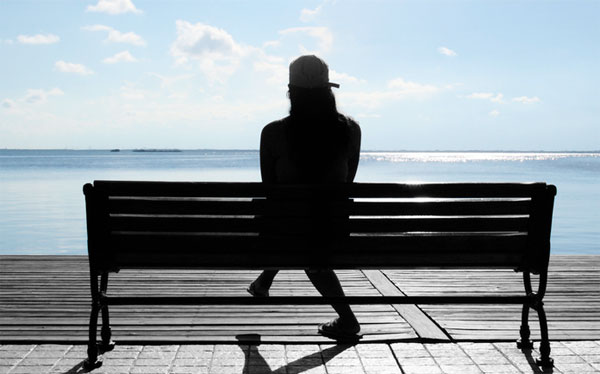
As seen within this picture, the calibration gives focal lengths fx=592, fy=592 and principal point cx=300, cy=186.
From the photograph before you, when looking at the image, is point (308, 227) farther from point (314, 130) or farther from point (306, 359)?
point (306, 359)

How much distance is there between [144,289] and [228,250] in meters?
2.24

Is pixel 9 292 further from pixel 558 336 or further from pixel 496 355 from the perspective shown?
pixel 558 336

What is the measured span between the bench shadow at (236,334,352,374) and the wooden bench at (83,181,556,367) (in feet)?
1.15

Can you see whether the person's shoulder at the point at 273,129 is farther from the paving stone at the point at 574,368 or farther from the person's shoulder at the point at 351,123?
→ the paving stone at the point at 574,368

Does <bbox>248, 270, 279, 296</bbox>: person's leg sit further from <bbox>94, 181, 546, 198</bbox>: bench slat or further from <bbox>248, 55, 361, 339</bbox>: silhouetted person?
<bbox>94, 181, 546, 198</bbox>: bench slat

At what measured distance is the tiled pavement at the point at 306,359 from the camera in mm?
3244

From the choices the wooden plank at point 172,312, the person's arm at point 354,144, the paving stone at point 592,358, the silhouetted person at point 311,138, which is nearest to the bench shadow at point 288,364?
the wooden plank at point 172,312

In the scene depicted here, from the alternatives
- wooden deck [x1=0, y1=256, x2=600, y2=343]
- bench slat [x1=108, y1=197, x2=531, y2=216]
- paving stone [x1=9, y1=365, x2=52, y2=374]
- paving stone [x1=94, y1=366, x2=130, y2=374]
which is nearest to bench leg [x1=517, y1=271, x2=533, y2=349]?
wooden deck [x1=0, y1=256, x2=600, y2=343]

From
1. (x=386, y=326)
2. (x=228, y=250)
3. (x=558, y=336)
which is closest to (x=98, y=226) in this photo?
(x=228, y=250)

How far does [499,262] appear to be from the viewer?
3445mm

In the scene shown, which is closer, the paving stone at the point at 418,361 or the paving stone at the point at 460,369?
the paving stone at the point at 460,369

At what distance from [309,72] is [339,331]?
1.65 metres

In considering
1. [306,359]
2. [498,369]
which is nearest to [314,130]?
[306,359]

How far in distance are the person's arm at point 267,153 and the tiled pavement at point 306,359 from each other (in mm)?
1070
